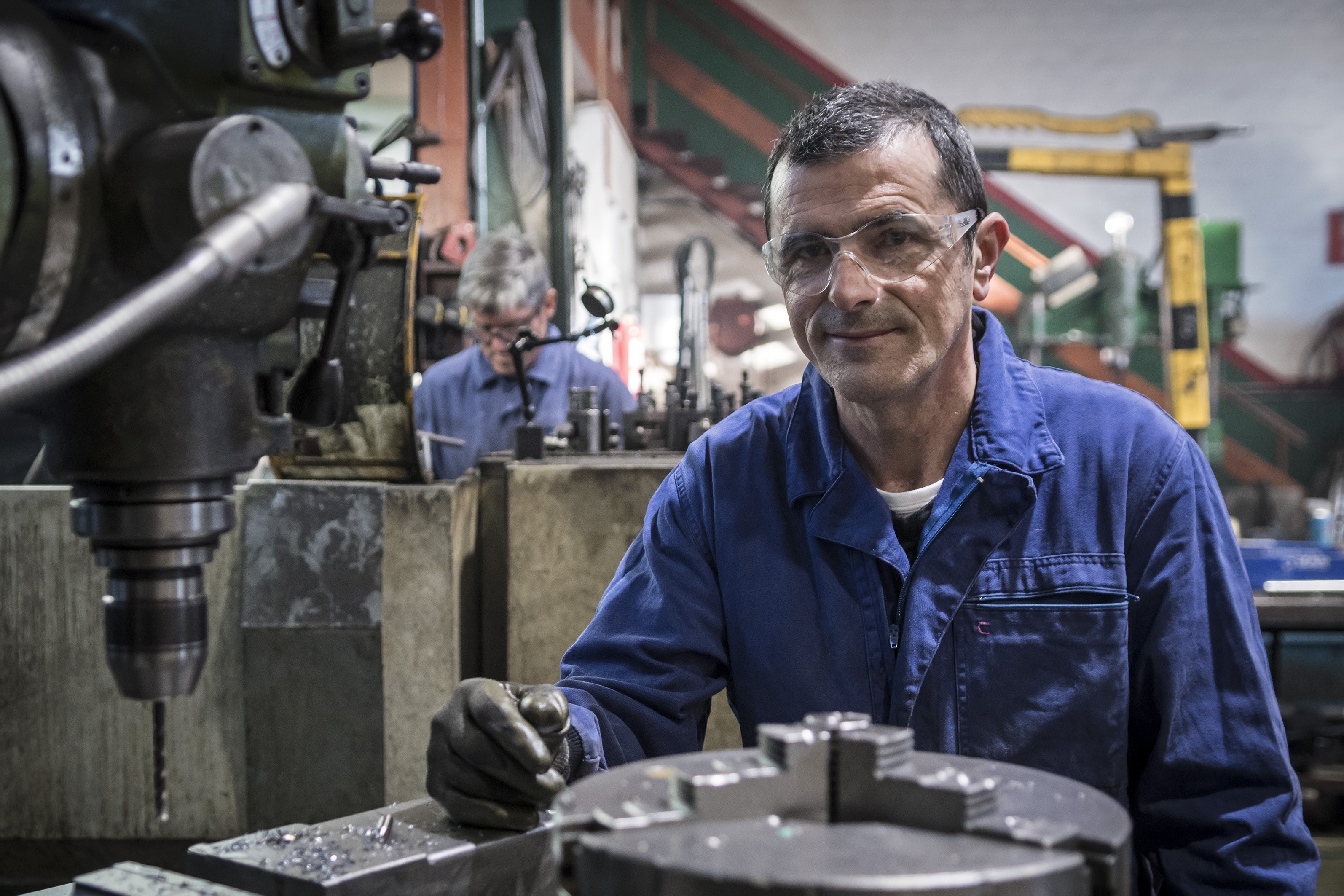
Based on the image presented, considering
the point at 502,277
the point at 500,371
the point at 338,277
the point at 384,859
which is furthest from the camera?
the point at 500,371

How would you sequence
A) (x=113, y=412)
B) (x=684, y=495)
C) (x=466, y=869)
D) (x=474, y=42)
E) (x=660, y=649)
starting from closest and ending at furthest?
(x=113, y=412)
(x=466, y=869)
(x=660, y=649)
(x=684, y=495)
(x=474, y=42)

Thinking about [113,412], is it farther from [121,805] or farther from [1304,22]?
[1304,22]

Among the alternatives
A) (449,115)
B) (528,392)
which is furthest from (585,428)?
(449,115)

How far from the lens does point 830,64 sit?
7.42 metres

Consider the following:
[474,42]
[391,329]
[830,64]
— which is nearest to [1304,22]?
[830,64]

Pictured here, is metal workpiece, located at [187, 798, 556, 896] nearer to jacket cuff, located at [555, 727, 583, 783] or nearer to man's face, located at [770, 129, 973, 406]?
jacket cuff, located at [555, 727, 583, 783]

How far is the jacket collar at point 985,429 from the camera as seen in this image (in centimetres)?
109

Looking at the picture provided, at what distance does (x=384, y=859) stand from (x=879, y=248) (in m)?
0.74

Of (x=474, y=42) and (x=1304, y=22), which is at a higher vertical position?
(x=1304, y=22)

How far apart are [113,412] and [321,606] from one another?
1.28 m

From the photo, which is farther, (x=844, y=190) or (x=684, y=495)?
(x=684, y=495)

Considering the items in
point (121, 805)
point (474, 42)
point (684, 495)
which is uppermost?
point (474, 42)

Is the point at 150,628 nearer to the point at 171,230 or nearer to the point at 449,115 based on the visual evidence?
the point at 171,230

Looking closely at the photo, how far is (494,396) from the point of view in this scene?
3.05 m
